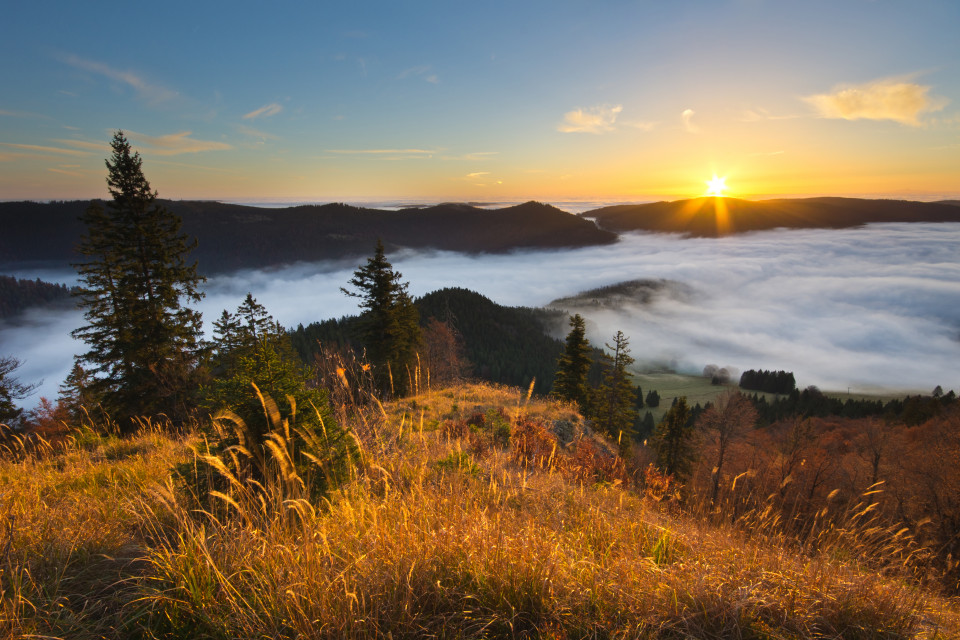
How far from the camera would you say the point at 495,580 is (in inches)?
86.2

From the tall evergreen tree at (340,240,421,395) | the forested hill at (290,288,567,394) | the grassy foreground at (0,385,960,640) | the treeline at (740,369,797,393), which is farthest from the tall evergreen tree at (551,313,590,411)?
the treeline at (740,369,797,393)

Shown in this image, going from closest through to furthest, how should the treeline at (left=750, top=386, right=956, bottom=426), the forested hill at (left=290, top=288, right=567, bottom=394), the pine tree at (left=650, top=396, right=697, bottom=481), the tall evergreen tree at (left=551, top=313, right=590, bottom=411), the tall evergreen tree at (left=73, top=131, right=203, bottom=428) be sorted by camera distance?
the tall evergreen tree at (left=73, top=131, right=203, bottom=428), the pine tree at (left=650, top=396, right=697, bottom=481), the tall evergreen tree at (left=551, top=313, right=590, bottom=411), the treeline at (left=750, top=386, right=956, bottom=426), the forested hill at (left=290, top=288, right=567, bottom=394)

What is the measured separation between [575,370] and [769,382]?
451 feet

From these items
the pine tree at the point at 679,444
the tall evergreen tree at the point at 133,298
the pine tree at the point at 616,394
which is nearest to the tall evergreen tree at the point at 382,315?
the tall evergreen tree at the point at 133,298

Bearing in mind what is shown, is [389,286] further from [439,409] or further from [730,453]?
[730,453]

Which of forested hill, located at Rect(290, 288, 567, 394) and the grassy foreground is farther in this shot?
forested hill, located at Rect(290, 288, 567, 394)

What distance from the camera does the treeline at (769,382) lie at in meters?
126

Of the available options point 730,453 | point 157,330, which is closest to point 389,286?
point 157,330

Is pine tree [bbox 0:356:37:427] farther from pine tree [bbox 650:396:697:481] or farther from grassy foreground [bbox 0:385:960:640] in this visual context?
pine tree [bbox 650:396:697:481]

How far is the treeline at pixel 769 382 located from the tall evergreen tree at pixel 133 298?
155 metres

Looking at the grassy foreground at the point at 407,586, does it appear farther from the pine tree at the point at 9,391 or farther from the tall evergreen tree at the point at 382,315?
the pine tree at the point at 9,391

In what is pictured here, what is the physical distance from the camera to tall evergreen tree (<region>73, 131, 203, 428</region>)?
14.6 m

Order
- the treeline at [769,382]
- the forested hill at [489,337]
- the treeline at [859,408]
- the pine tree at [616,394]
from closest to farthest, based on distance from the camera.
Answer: the pine tree at [616,394] → the treeline at [859,408] → the forested hill at [489,337] → the treeline at [769,382]

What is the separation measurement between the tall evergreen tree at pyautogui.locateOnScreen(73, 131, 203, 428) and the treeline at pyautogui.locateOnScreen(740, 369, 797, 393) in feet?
508
